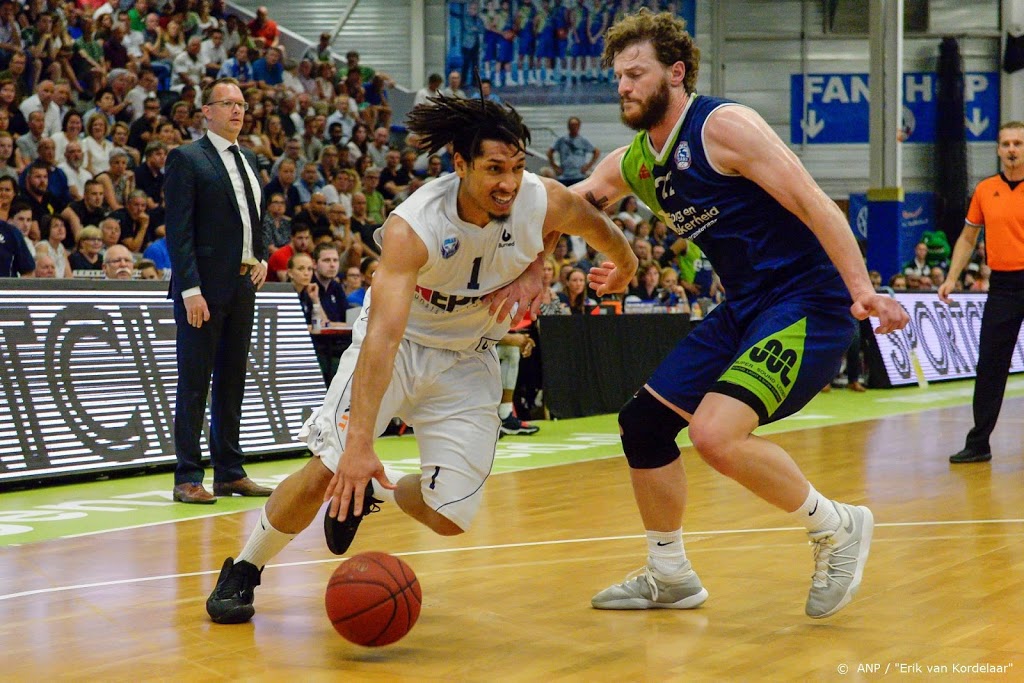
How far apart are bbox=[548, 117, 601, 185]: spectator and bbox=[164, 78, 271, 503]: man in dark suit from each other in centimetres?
1527

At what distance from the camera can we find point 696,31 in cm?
2534

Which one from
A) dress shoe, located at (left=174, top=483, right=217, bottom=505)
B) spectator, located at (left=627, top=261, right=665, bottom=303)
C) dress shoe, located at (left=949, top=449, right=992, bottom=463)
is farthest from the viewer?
spectator, located at (left=627, top=261, right=665, bottom=303)

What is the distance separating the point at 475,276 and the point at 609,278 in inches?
26.9

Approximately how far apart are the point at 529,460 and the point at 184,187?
330 centimetres

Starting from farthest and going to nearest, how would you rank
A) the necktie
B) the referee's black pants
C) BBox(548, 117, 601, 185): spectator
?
BBox(548, 117, 601, 185): spectator < the referee's black pants < the necktie

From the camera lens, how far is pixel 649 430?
427 centimetres

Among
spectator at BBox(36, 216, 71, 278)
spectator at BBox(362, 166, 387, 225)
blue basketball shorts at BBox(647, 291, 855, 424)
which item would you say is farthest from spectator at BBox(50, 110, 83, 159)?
blue basketball shorts at BBox(647, 291, 855, 424)

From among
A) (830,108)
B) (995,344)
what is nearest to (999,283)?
(995,344)

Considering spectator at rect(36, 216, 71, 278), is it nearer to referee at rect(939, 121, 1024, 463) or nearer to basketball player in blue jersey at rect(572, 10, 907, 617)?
referee at rect(939, 121, 1024, 463)

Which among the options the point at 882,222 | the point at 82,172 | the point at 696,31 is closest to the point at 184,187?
the point at 82,172

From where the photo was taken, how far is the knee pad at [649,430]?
14.0 ft

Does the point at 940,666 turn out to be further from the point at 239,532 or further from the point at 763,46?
the point at 763,46

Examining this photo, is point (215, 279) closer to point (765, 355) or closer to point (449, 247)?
point (449, 247)

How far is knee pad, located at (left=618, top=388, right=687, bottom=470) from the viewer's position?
4.27 metres
